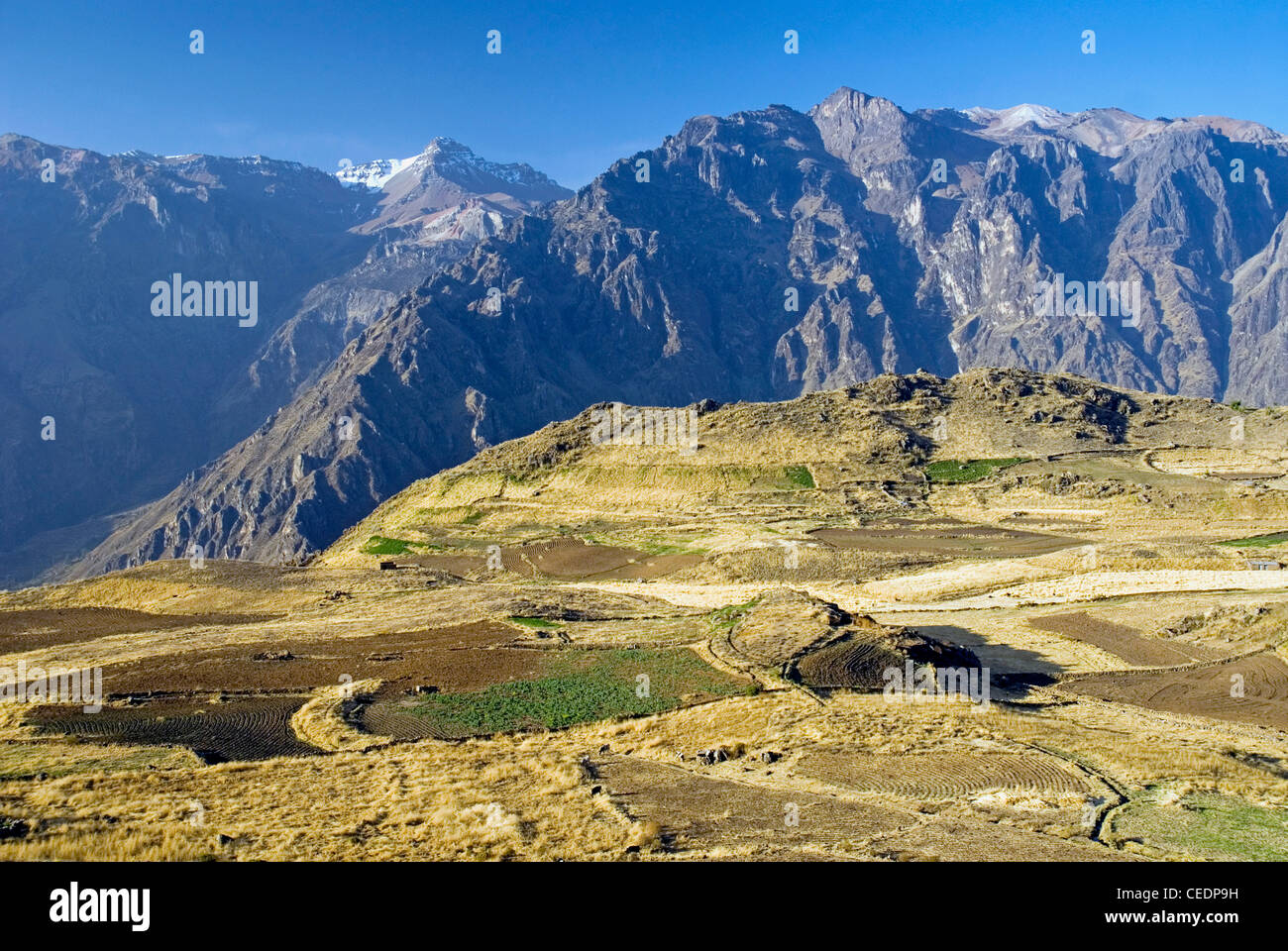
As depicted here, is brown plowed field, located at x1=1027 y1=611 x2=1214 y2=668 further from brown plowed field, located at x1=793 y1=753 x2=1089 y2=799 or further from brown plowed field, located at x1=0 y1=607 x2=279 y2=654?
brown plowed field, located at x1=0 y1=607 x2=279 y2=654

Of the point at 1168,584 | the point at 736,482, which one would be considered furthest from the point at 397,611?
the point at 736,482

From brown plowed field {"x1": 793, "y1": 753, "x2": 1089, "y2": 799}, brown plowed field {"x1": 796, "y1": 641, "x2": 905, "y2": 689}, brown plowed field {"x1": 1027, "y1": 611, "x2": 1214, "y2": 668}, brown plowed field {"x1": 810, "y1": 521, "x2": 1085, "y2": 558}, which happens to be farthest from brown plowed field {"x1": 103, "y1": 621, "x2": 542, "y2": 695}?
brown plowed field {"x1": 810, "y1": 521, "x2": 1085, "y2": 558}

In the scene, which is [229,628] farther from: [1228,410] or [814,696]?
[1228,410]

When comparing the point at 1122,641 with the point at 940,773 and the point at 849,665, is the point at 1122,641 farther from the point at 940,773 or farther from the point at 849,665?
the point at 940,773

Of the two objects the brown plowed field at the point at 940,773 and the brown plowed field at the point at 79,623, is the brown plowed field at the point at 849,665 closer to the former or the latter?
the brown plowed field at the point at 940,773

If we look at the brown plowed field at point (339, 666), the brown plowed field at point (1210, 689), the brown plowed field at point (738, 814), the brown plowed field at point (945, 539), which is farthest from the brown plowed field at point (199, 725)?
the brown plowed field at point (945, 539)
